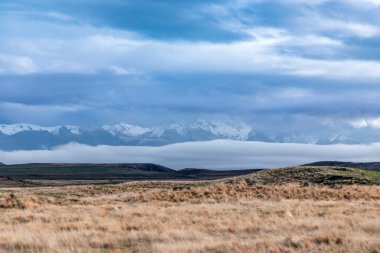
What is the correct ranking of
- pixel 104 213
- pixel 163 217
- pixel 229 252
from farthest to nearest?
pixel 104 213 < pixel 163 217 < pixel 229 252

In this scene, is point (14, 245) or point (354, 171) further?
point (354, 171)

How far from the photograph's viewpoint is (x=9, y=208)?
3772 centimetres

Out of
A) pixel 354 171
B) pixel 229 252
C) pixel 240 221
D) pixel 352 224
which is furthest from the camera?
pixel 354 171

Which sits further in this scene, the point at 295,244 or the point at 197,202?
the point at 197,202

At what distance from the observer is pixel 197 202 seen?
43.4m

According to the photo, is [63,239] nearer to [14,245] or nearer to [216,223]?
[14,245]

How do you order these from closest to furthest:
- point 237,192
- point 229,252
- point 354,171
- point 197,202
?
1. point 229,252
2. point 197,202
3. point 237,192
4. point 354,171

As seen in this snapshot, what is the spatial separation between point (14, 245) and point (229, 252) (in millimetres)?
6994

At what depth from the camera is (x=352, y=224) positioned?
23938 millimetres

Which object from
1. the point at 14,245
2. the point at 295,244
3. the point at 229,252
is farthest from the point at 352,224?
the point at 14,245

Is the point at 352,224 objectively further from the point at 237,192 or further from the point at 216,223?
the point at 237,192

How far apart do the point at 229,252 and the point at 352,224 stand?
8220 millimetres

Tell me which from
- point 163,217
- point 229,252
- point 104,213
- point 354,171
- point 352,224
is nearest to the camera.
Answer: point 229,252

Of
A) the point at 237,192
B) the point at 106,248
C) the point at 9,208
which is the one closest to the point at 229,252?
the point at 106,248
